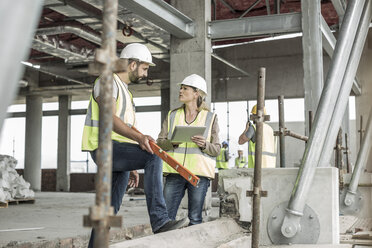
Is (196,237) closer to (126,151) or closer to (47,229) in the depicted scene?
(126,151)

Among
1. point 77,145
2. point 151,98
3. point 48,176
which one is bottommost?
point 48,176

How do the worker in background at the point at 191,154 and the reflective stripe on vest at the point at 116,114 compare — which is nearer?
the reflective stripe on vest at the point at 116,114

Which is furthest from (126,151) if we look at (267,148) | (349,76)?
(267,148)

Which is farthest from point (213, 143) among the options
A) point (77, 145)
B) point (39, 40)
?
point (77, 145)

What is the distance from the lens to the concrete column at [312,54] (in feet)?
27.7

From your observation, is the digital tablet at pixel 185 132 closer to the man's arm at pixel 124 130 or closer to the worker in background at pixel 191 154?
the worker in background at pixel 191 154

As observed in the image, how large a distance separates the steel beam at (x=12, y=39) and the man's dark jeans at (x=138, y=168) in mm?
3065

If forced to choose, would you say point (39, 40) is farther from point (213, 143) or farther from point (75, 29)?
point (213, 143)

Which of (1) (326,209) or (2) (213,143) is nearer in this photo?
(1) (326,209)

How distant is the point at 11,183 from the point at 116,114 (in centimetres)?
836

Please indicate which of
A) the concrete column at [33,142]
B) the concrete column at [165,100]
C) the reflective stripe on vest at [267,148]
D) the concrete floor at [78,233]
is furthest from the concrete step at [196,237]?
the concrete column at [33,142]

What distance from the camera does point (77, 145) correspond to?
26422mm

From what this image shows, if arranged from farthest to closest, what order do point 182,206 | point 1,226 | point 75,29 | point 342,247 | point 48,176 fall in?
point 48,176 < point 75,29 < point 182,206 < point 1,226 < point 342,247

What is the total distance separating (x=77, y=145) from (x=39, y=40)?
13.2 metres
